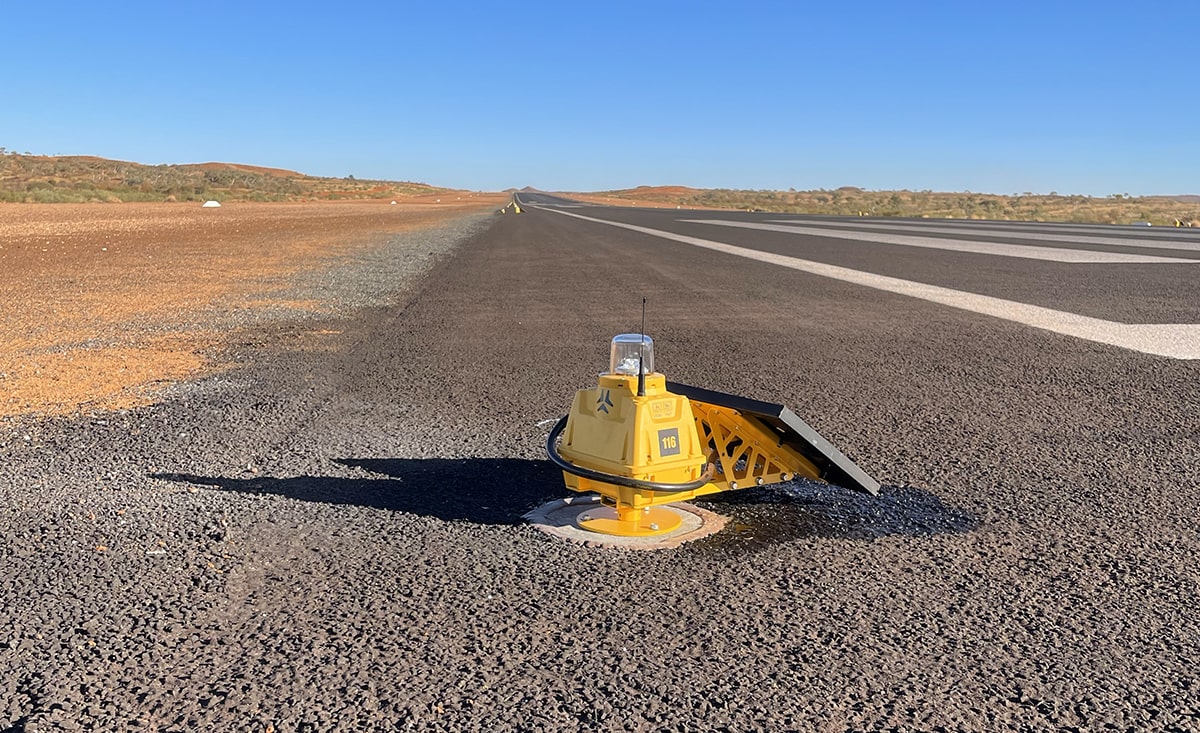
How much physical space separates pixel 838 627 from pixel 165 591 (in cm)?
234

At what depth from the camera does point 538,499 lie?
4.42m

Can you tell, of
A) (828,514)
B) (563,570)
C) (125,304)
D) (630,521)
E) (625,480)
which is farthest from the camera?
(125,304)

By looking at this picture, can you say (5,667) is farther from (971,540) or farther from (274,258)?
(274,258)

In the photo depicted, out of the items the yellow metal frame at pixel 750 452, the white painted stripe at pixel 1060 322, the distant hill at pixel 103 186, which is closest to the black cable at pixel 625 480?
the yellow metal frame at pixel 750 452

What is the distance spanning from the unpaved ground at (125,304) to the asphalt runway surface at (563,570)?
885 millimetres

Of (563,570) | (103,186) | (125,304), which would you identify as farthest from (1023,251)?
(103,186)

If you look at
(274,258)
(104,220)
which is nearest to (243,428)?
(274,258)

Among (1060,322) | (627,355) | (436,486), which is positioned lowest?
(436,486)

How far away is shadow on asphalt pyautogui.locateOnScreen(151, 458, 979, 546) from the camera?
4.05 m

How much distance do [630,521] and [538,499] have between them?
634 mm

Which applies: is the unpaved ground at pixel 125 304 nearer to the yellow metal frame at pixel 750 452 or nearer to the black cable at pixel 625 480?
the black cable at pixel 625 480

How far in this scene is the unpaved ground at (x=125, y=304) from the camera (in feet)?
23.3

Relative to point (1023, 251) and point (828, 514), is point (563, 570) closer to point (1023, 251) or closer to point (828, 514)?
point (828, 514)

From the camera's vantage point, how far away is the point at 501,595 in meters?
3.29
